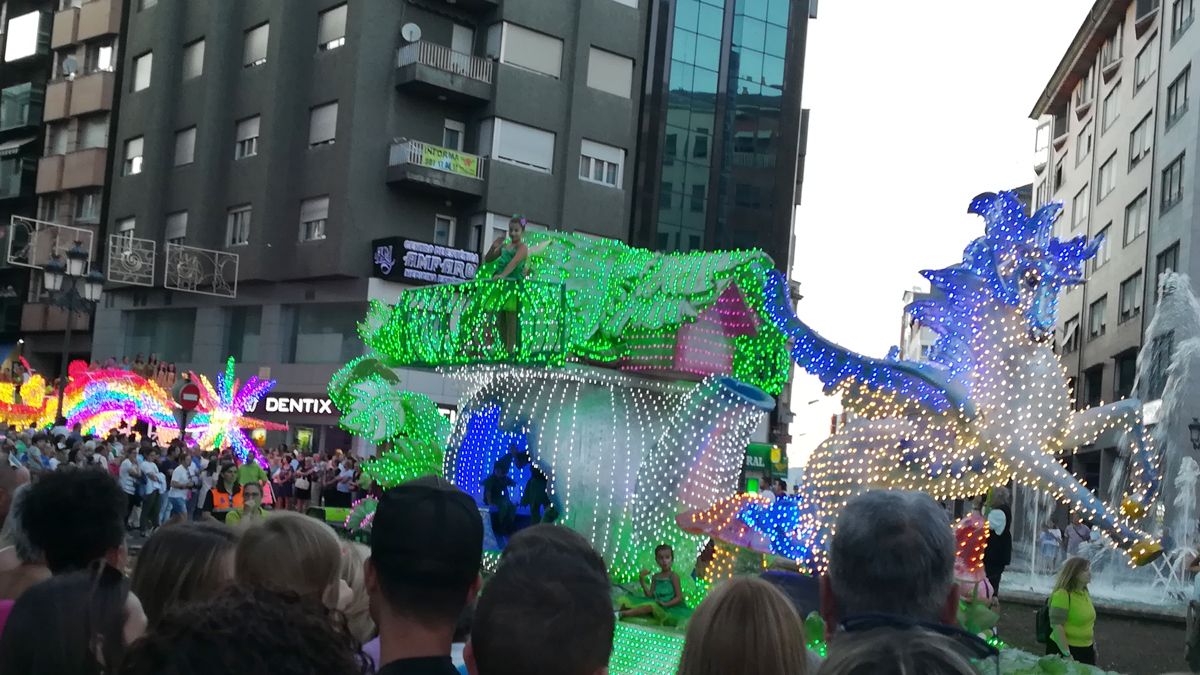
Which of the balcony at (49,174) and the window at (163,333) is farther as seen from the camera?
the balcony at (49,174)

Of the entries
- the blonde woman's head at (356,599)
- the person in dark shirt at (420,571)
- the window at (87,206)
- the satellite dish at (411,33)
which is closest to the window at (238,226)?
the satellite dish at (411,33)

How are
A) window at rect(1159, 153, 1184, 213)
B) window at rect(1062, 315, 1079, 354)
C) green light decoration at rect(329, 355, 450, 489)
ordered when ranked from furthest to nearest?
window at rect(1062, 315, 1079, 354)
window at rect(1159, 153, 1184, 213)
green light decoration at rect(329, 355, 450, 489)

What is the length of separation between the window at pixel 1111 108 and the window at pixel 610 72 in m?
17.3

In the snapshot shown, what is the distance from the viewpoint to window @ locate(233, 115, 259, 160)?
1480 inches

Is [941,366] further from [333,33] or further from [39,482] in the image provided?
[333,33]

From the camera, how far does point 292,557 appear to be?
4.16 meters

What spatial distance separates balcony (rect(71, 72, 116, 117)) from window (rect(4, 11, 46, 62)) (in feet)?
18.9

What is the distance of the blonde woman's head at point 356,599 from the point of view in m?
4.68

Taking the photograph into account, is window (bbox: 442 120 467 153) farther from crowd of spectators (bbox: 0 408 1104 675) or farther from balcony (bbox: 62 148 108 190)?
crowd of spectators (bbox: 0 408 1104 675)

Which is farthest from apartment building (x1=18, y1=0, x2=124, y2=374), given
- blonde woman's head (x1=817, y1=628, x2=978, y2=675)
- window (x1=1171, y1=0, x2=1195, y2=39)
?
blonde woman's head (x1=817, y1=628, x2=978, y2=675)

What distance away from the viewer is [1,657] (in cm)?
360

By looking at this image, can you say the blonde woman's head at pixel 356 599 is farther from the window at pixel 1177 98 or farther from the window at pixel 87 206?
the window at pixel 87 206

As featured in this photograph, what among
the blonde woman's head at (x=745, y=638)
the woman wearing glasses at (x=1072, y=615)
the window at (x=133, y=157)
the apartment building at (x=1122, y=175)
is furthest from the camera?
the window at (x=133, y=157)

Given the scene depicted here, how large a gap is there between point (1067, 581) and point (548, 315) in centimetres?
631
